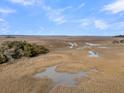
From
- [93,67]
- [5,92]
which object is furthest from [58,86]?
[93,67]

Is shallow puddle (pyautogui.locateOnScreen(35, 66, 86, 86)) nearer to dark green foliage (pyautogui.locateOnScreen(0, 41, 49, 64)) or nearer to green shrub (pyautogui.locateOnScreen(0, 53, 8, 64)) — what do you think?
green shrub (pyautogui.locateOnScreen(0, 53, 8, 64))

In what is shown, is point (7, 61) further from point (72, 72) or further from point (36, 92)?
point (36, 92)

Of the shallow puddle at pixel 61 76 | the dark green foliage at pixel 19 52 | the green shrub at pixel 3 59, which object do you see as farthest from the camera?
the dark green foliage at pixel 19 52

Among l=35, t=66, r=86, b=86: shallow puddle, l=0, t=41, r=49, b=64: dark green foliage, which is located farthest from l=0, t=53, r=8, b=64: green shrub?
l=35, t=66, r=86, b=86: shallow puddle

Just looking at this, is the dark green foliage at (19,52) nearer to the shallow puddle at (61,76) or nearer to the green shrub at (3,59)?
the green shrub at (3,59)

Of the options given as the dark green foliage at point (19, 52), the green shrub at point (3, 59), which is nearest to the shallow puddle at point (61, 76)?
the green shrub at point (3, 59)

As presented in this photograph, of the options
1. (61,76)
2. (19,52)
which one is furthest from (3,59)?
(61,76)

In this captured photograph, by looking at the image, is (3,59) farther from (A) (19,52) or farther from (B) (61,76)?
(B) (61,76)

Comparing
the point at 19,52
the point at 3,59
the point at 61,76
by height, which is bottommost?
the point at 3,59
